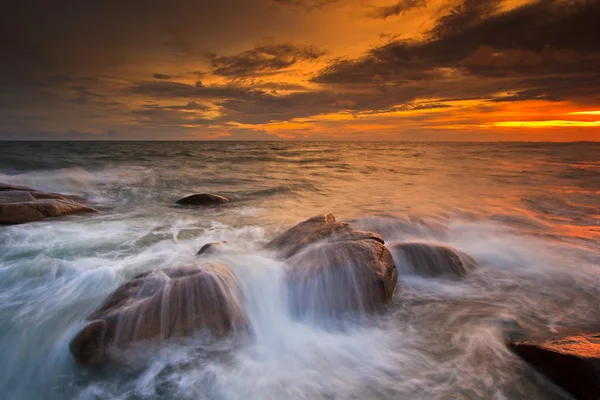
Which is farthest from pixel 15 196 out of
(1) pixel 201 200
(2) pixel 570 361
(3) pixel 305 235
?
(2) pixel 570 361

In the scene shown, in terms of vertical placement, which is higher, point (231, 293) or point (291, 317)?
point (231, 293)

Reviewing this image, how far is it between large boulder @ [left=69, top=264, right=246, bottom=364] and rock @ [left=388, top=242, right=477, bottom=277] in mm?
2939

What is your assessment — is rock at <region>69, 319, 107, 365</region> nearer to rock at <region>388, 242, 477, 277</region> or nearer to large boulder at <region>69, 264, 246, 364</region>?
large boulder at <region>69, 264, 246, 364</region>

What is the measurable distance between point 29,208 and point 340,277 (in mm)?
8567

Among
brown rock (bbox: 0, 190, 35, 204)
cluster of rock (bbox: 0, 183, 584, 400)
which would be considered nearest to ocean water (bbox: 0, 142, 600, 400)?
cluster of rock (bbox: 0, 183, 584, 400)

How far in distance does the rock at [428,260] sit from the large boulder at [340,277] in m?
0.78

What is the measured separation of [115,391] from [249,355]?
1.33 m

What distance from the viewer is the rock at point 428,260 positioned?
18.6ft

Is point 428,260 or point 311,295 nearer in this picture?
point 311,295

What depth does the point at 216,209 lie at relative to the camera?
11.5 meters

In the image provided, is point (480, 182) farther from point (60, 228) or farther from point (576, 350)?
point (60, 228)

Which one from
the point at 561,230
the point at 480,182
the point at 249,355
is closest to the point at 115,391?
the point at 249,355

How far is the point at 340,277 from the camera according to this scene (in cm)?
466

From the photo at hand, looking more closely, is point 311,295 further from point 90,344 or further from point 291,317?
point 90,344
